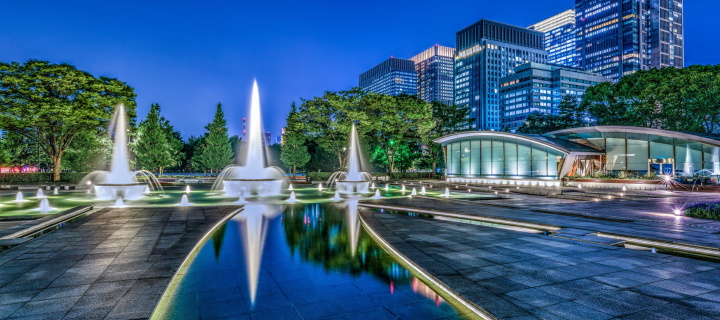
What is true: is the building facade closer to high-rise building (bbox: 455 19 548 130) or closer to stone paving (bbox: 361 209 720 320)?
high-rise building (bbox: 455 19 548 130)

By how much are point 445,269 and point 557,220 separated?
7.54 m

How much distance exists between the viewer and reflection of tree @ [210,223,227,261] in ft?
24.9

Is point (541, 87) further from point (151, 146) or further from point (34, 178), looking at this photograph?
point (34, 178)

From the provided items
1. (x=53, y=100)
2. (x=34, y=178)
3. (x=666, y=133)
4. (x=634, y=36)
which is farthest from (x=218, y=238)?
(x=634, y=36)

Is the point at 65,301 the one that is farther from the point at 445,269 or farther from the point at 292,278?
the point at 445,269

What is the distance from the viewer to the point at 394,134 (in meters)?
41.7

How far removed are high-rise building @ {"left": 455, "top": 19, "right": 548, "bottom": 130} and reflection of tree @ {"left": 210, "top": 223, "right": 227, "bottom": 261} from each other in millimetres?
166190

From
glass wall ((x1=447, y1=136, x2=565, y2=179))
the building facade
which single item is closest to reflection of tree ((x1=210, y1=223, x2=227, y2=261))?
glass wall ((x1=447, y1=136, x2=565, y2=179))

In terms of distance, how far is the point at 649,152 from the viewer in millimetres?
33375

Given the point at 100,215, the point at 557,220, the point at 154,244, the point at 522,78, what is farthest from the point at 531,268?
the point at 522,78

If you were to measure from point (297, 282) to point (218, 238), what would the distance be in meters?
4.47

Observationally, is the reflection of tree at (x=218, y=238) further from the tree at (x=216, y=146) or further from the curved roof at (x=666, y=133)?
the tree at (x=216, y=146)

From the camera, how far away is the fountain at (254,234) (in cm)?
582

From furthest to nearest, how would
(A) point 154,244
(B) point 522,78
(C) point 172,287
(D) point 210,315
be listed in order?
(B) point 522,78, (A) point 154,244, (C) point 172,287, (D) point 210,315
